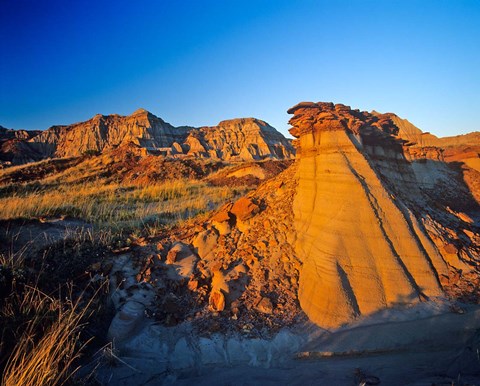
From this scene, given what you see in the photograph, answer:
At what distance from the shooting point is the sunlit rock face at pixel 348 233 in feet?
11.4

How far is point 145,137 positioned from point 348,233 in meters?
63.9

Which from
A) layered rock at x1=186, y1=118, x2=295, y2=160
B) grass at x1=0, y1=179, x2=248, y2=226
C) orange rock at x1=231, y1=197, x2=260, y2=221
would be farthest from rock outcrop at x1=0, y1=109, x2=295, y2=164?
orange rock at x1=231, y1=197, x2=260, y2=221

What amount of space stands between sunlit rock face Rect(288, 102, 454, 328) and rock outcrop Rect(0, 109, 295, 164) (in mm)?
51802

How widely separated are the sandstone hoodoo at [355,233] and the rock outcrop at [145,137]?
51739 millimetres

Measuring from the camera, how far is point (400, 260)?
3770 millimetres

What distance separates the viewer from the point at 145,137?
2453 inches

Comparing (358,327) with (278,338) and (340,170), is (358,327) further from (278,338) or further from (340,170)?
(340,170)

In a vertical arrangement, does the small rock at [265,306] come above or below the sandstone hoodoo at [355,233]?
below

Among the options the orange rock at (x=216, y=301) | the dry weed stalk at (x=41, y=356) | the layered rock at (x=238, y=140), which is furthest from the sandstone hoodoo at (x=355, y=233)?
the layered rock at (x=238, y=140)

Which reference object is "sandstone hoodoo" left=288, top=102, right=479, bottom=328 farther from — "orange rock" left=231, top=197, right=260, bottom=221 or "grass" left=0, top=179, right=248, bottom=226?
"grass" left=0, top=179, right=248, bottom=226

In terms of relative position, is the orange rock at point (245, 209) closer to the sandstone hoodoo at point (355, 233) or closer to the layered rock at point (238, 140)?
the sandstone hoodoo at point (355, 233)

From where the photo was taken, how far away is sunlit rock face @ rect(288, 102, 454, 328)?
348 cm

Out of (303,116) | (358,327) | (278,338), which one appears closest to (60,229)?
(278,338)

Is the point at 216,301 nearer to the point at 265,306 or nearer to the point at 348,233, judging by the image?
the point at 265,306
